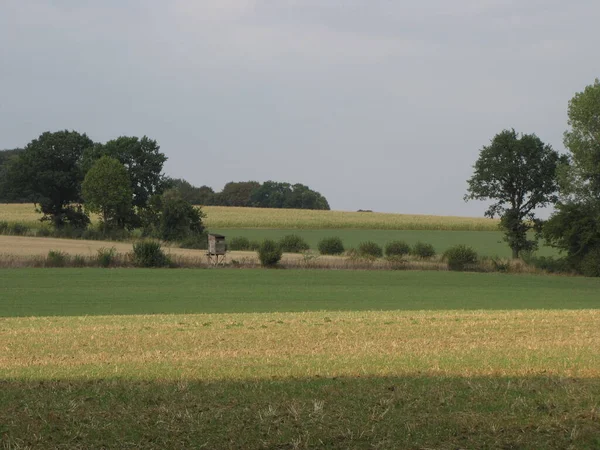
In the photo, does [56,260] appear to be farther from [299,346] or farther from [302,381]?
[302,381]

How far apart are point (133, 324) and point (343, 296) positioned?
1895 centimetres

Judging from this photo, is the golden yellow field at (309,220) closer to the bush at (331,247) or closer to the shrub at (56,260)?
the bush at (331,247)

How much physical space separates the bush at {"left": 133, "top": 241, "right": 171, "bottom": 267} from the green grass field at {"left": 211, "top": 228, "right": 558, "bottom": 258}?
109 feet

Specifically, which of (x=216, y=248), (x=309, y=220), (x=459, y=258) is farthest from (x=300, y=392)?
(x=309, y=220)

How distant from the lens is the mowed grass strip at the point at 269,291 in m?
31.9

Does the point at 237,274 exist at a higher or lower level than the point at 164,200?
lower

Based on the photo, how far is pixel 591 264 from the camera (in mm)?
59719

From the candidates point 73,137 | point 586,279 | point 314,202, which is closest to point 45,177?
point 73,137

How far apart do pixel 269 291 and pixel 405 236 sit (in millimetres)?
64981

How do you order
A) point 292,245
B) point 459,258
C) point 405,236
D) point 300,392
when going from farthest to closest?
1. point 405,236
2. point 292,245
3. point 459,258
4. point 300,392

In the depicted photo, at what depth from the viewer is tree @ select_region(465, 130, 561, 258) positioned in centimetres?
7300

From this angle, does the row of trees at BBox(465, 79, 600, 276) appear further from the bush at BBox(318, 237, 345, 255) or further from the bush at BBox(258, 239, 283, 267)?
the bush at BBox(258, 239, 283, 267)

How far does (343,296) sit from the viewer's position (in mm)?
38406

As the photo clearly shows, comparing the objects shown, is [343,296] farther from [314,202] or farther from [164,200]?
[314,202]
